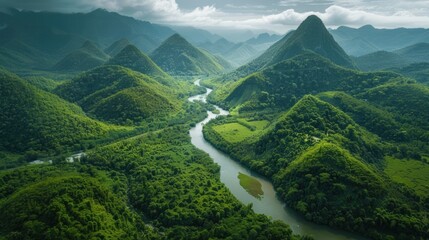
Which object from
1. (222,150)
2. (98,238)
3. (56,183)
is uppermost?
(56,183)

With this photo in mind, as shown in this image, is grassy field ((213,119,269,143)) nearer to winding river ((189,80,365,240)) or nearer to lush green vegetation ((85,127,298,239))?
winding river ((189,80,365,240))

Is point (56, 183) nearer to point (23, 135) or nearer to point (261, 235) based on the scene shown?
point (261, 235)

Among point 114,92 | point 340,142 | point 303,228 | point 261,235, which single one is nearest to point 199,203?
point 261,235

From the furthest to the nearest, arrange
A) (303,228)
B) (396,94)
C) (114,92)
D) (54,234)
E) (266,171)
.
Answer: (114,92) → (396,94) → (266,171) → (303,228) → (54,234)

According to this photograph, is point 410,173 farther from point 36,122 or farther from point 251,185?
point 36,122

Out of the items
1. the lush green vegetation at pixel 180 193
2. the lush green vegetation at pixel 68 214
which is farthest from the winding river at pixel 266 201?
the lush green vegetation at pixel 68 214
